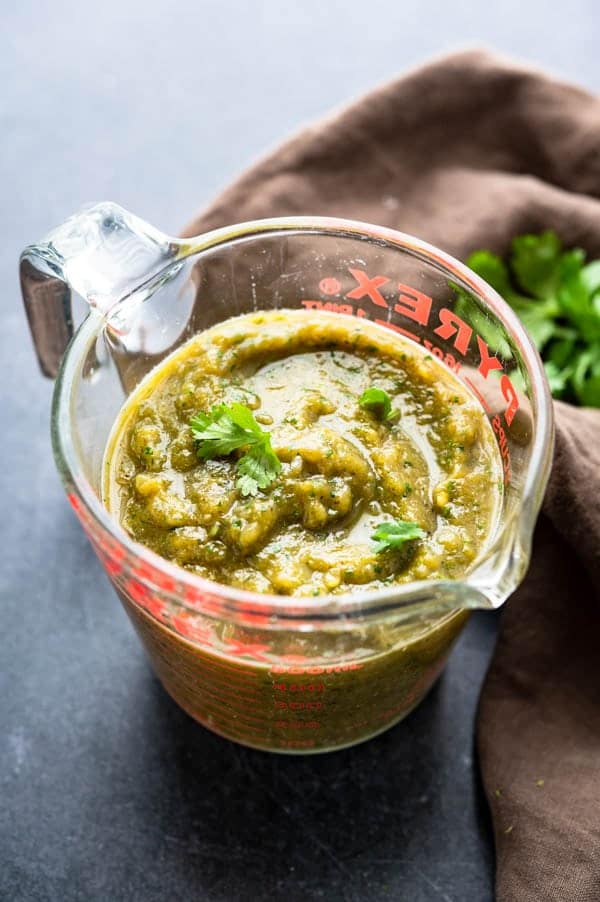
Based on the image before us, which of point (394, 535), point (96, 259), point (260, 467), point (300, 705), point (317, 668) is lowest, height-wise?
point (300, 705)

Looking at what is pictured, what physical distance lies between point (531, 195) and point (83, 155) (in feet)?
4.46

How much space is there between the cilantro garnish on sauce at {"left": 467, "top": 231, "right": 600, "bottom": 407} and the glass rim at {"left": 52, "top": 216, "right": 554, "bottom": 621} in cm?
68

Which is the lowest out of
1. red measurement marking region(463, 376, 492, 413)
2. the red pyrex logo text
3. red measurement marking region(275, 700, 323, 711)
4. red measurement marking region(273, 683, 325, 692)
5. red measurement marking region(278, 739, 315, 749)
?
red measurement marking region(278, 739, 315, 749)

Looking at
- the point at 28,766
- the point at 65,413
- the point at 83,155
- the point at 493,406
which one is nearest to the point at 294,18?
the point at 83,155

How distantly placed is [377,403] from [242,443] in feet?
1.02

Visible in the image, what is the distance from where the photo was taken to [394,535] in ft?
6.48

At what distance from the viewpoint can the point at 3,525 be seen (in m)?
2.71

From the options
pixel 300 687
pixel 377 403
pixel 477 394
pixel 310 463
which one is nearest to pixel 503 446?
pixel 477 394

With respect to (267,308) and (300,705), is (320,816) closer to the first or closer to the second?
(300,705)

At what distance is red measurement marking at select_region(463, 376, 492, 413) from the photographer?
2262 mm

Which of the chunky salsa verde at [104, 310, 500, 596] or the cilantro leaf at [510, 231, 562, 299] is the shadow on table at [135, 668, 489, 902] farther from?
the cilantro leaf at [510, 231, 562, 299]

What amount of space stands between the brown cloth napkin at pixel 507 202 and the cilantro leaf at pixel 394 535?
1.64ft

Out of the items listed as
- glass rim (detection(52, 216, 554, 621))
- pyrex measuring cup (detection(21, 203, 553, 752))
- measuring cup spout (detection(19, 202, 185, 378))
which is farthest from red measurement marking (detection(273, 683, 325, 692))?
measuring cup spout (detection(19, 202, 185, 378))

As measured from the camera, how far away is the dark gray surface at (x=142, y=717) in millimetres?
2277
